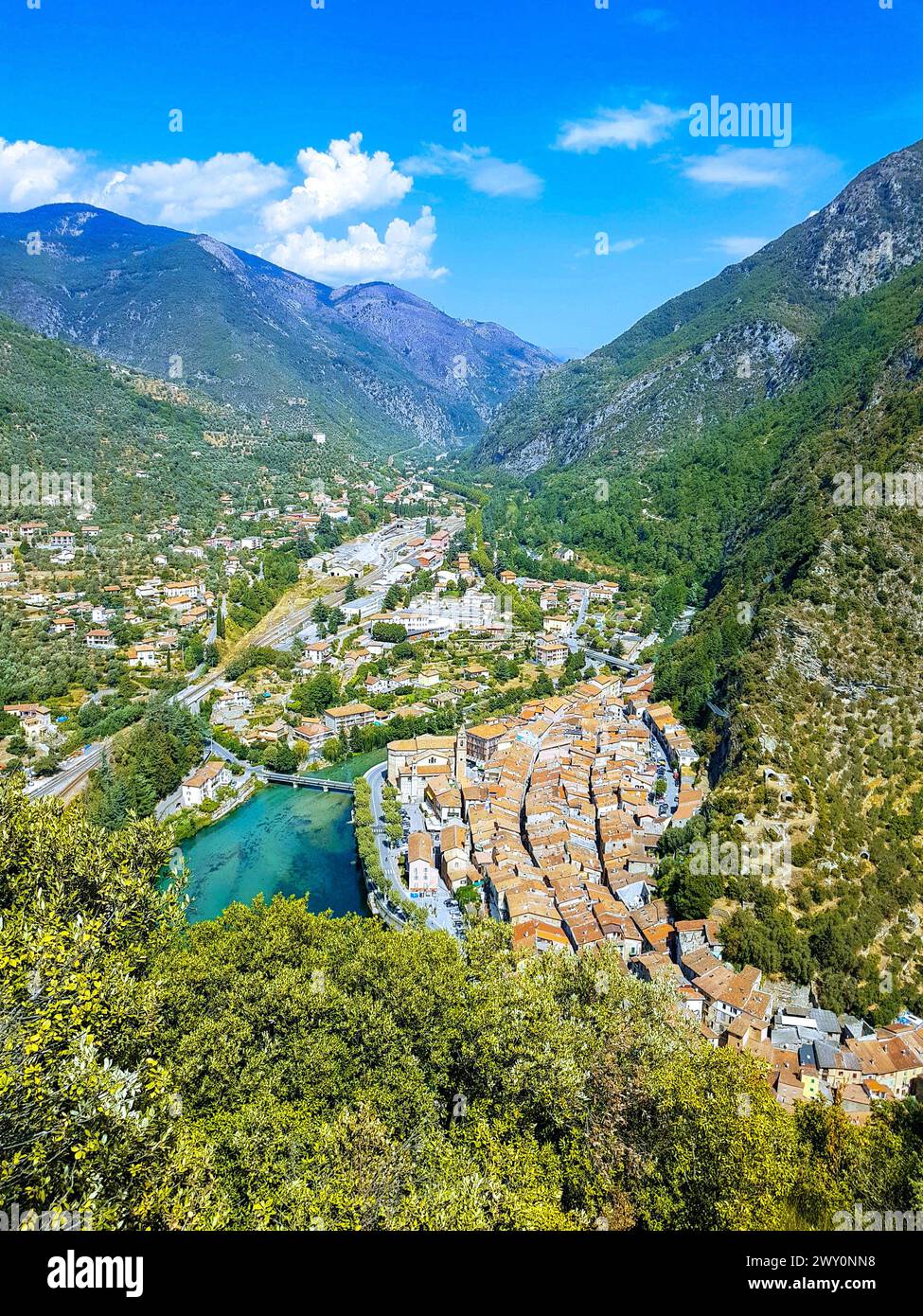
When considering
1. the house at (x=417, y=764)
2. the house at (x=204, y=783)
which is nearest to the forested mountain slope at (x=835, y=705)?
the house at (x=417, y=764)

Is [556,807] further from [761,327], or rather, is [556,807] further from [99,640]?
[761,327]

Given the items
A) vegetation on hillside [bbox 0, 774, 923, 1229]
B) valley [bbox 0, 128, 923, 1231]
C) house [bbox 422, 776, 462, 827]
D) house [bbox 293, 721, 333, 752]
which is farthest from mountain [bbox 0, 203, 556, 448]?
vegetation on hillside [bbox 0, 774, 923, 1229]

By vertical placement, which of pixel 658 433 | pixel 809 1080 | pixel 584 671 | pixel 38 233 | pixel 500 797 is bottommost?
pixel 809 1080

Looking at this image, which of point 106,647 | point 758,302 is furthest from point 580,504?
point 106,647

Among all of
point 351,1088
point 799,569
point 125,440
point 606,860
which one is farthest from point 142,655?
point 125,440

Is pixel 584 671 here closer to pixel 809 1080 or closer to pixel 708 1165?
pixel 809 1080

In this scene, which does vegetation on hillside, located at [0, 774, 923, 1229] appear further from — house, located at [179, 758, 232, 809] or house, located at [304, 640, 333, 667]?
house, located at [304, 640, 333, 667]
